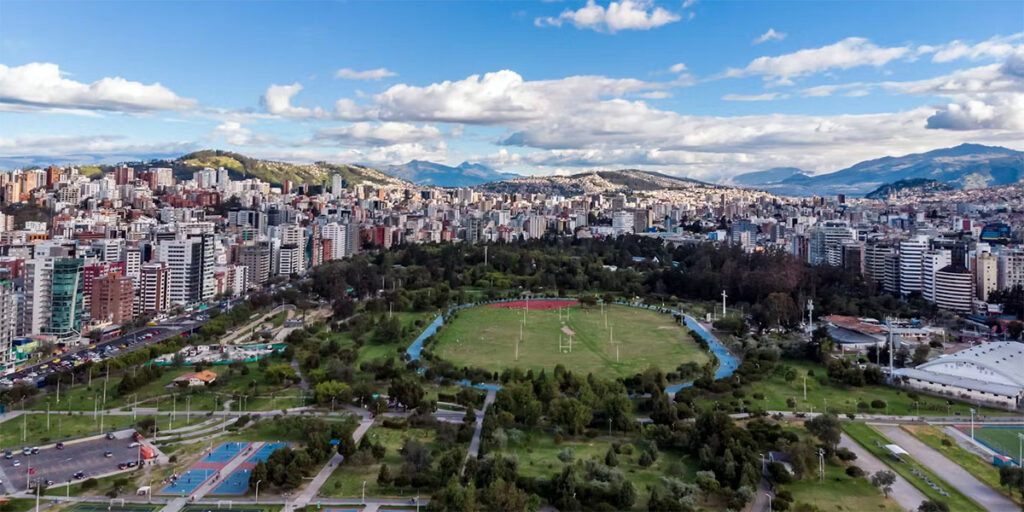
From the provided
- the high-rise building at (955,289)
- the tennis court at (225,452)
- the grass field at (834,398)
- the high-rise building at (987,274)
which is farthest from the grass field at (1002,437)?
the high-rise building at (987,274)

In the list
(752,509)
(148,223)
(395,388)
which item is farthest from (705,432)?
(148,223)

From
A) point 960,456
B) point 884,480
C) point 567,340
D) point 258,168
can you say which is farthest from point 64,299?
point 258,168

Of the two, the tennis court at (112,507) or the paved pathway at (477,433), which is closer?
the tennis court at (112,507)

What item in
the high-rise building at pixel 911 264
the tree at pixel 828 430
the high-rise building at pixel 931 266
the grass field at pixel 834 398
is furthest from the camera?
the high-rise building at pixel 911 264

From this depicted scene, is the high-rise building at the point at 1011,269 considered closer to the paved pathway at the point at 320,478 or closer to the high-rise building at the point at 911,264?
the high-rise building at the point at 911,264

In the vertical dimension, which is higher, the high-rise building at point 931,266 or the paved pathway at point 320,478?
the high-rise building at point 931,266

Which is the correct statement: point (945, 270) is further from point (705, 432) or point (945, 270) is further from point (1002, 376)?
point (705, 432)

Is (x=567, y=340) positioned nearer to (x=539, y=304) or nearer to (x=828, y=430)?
(x=539, y=304)
